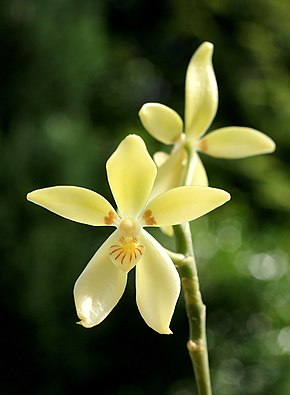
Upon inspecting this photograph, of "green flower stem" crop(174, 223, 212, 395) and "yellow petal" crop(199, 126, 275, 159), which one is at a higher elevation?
"yellow petal" crop(199, 126, 275, 159)

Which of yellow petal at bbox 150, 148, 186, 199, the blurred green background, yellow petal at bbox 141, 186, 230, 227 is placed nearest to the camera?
yellow petal at bbox 141, 186, 230, 227

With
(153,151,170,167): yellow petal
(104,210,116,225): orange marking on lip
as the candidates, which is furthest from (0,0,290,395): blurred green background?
(104,210,116,225): orange marking on lip

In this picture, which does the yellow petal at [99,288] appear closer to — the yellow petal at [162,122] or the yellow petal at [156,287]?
the yellow petal at [156,287]

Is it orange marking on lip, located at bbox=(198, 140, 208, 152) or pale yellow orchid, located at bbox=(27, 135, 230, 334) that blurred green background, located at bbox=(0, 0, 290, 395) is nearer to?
orange marking on lip, located at bbox=(198, 140, 208, 152)

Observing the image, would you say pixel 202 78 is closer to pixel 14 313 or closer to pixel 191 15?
pixel 14 313

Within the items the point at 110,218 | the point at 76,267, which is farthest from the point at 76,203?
the point at 76,267

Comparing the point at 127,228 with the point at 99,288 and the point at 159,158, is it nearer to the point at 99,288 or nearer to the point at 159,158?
the point at 99,288

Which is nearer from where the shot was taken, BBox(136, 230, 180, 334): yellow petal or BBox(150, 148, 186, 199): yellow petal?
BBox(136, 230, 180, 334): yellow petal

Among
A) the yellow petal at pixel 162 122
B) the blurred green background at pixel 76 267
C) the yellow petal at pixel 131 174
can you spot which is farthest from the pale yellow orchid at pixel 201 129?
the blurred green background at pixel 76 267
